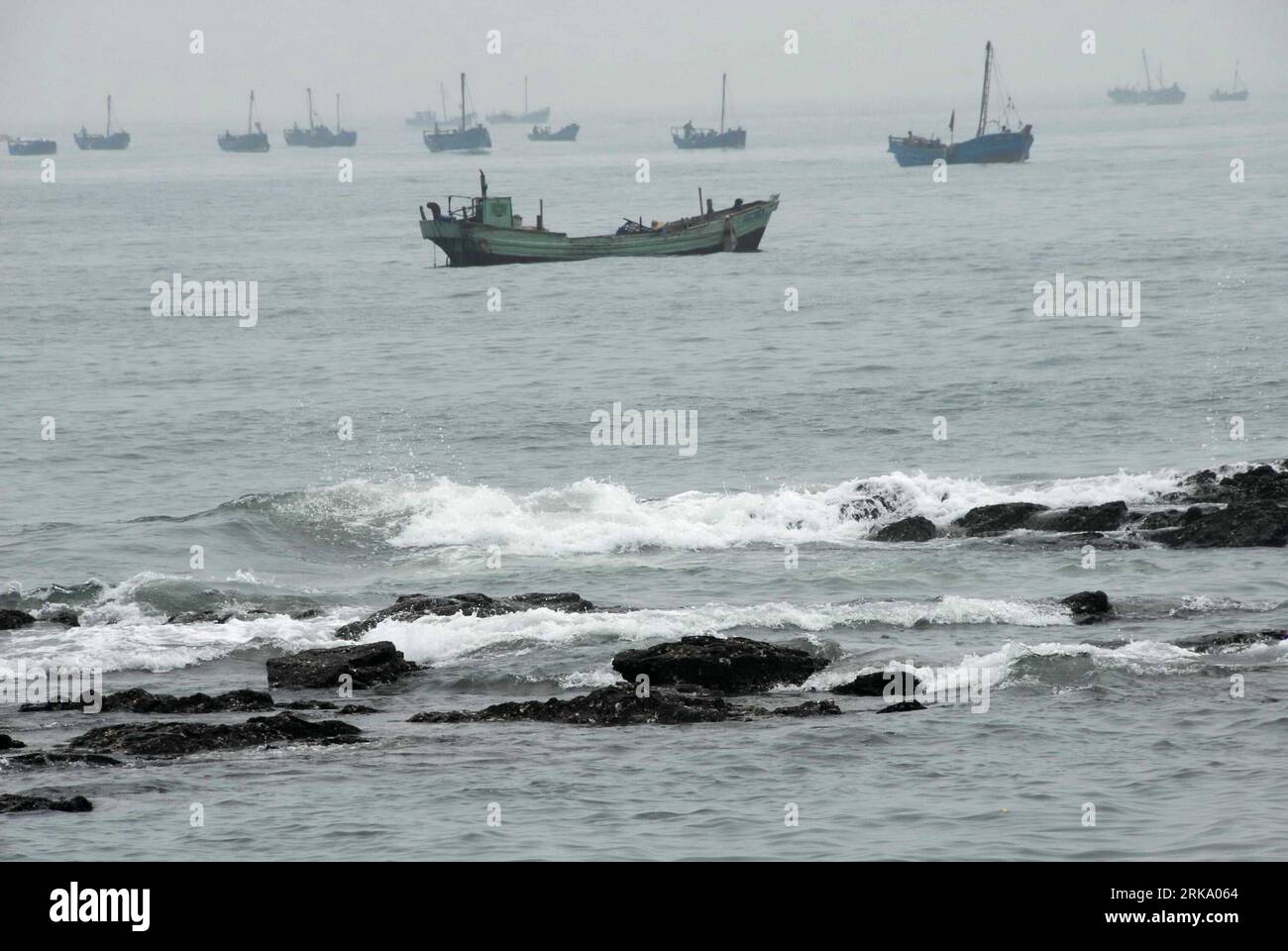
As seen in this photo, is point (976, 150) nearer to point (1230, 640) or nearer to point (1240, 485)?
point (1240, 485)

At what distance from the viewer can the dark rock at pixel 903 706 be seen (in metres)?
19.1

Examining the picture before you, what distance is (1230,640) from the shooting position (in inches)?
843

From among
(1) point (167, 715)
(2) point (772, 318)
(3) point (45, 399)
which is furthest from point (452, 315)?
(1) point (167, 715)

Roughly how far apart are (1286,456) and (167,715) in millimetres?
23630

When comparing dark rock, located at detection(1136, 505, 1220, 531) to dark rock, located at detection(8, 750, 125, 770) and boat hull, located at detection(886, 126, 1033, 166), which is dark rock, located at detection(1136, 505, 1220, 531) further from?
boat hull, located at detection(886, 126, 1033, 166)

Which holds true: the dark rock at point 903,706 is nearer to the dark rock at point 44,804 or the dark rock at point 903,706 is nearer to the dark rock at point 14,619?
the dark rock at point 44,804

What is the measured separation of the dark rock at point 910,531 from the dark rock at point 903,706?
425 inches

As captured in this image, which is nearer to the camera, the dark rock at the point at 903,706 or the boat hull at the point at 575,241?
the dark rock at the point at 903,706

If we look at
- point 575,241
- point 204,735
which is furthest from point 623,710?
point 575,241

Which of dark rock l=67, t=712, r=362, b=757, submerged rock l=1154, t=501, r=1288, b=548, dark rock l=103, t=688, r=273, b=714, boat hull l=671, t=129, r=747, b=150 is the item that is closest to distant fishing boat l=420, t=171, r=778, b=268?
submerged rock l=1154, t=501, r=1288, b=548

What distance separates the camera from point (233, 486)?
37375 millimetres

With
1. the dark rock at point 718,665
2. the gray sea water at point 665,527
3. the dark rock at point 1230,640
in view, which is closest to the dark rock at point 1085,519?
the gray sea water at point 665,527

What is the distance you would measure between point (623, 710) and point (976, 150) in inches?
4920
